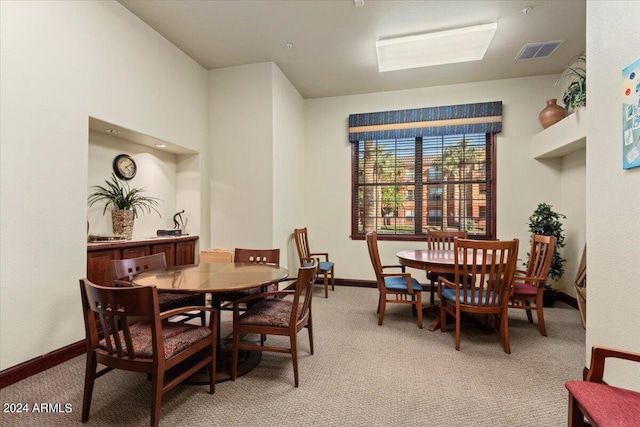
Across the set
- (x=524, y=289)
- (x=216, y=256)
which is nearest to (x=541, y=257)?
(x=524, y=289)

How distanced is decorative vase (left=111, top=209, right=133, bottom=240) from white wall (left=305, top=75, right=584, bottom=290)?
2.88 m

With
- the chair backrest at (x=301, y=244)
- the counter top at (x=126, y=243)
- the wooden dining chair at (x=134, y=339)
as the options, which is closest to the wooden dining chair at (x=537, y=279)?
the chair backrest at (x=301, y=244)

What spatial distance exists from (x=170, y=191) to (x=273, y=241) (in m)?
1.66

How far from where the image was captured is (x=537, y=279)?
2.90 m

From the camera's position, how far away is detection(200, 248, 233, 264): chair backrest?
397cm

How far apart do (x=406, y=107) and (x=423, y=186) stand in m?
1.38

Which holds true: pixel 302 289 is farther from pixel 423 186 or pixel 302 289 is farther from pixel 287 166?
pixel 423 186

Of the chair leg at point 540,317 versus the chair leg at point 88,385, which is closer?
the chair leg at point 88,385

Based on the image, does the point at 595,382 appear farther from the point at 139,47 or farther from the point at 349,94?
the point at 349,94

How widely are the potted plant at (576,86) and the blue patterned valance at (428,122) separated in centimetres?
87

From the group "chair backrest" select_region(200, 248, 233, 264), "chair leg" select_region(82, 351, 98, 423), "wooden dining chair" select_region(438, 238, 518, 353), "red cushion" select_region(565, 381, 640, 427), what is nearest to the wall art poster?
"wooden dining chair" select_region(438, 238, 518, 353)

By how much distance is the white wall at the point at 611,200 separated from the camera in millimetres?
1669

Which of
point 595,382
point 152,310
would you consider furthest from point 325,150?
point 595,382

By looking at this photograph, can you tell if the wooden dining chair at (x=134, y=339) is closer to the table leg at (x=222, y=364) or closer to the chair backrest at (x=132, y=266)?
the table leg at (x=222, y=364)
